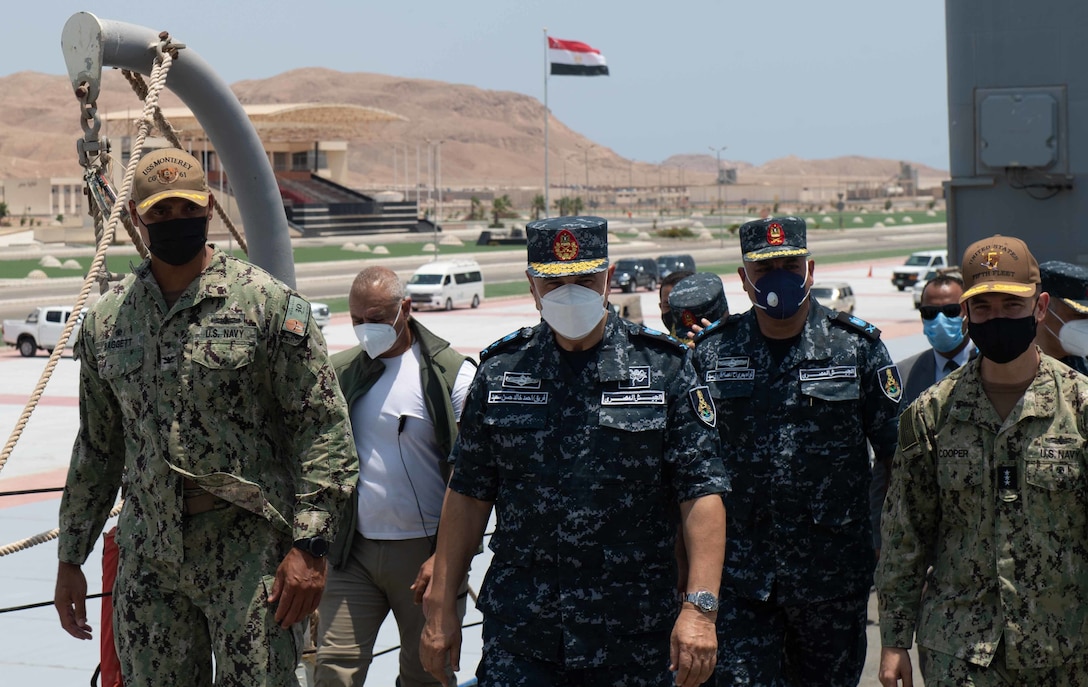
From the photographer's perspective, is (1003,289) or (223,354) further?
(223,354)

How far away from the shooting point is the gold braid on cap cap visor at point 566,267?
3.66 metres

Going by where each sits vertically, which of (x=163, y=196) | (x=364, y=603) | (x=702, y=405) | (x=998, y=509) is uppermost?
(x=163, y=196)

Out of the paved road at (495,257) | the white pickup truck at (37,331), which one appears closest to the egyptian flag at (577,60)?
the paved road at (495,257)

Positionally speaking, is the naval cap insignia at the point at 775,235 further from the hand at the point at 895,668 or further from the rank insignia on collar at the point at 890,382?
the hand at the point at 895,668

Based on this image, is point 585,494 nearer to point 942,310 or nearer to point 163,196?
point 163,196

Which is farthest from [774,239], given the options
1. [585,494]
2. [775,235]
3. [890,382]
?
Result: [585,494]

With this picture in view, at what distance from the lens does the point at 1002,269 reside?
367 cm

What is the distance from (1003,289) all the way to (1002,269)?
7 centimetres

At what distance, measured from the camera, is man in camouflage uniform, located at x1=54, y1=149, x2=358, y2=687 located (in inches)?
145

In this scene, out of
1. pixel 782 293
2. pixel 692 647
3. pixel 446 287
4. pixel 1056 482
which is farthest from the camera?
pixel 446 287

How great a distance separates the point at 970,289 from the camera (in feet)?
12.2

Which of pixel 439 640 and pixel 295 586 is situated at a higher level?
pixel 295 586

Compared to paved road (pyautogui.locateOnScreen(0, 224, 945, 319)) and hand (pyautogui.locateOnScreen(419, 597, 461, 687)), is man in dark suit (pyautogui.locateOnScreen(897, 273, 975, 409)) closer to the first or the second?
hand (pyautogui.locateOnScreen(419, 597, 461, 687))

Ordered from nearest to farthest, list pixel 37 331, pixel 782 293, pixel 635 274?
pixel 782 293 → pixel 37 331 → pixel 635 274
